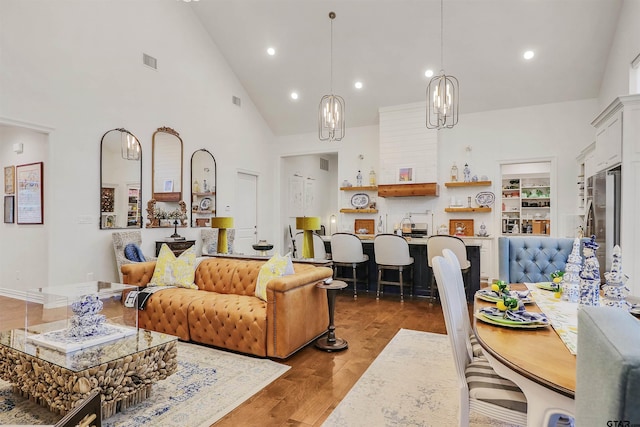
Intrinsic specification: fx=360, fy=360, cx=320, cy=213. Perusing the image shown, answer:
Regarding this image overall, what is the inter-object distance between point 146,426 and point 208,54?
6859 millimetres

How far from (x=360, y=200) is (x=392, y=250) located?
331 centimetres

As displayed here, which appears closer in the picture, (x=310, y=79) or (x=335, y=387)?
(x=335, y=387)

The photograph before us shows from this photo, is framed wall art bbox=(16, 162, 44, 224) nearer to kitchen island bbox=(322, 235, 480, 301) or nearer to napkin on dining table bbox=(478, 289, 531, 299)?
kitchen island bbox=(322, 235, 480, 301)

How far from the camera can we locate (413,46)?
20.7ft

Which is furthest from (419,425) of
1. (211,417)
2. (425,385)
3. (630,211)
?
(630,211)

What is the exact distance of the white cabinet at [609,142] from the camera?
12.3 feet

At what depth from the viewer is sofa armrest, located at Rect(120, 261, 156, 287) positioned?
403cm

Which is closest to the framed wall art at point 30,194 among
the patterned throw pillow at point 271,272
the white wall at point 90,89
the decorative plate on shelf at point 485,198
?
the white wall at point 90,89

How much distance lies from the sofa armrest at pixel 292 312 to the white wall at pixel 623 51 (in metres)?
4.87

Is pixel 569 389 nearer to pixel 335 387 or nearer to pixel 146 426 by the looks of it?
pixel 335 387

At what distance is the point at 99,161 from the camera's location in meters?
5.34

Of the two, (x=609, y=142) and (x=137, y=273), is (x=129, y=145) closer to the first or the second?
(x=137, y=273)

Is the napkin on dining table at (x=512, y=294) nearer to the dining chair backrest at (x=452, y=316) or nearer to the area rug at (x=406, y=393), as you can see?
the dining chair backrest at (x=452, y=316)

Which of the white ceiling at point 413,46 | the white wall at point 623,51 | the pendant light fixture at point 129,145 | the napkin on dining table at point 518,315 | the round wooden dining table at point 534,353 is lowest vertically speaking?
the round wooden dining table at point 534,353
